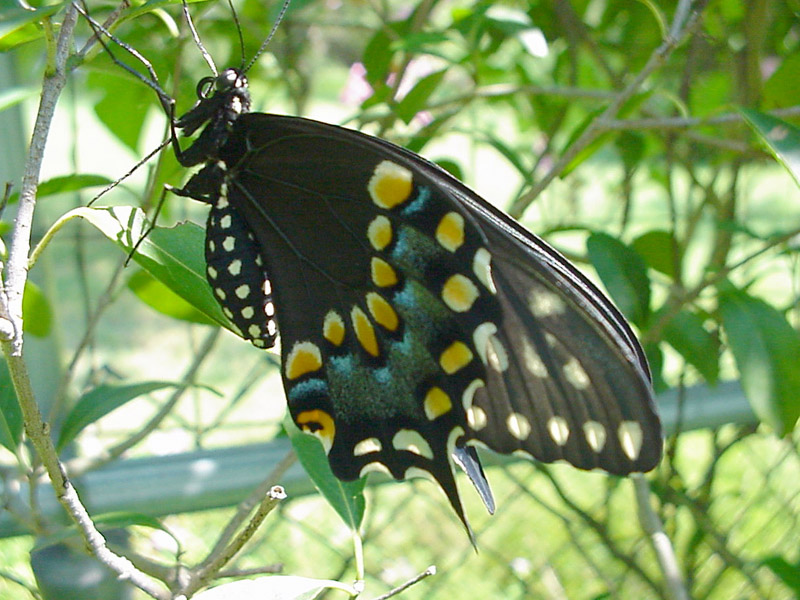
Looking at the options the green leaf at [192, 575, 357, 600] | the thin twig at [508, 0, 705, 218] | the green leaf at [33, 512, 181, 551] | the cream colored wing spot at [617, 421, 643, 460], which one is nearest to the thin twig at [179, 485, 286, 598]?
the green leaf at [192, 575, 357, 600]

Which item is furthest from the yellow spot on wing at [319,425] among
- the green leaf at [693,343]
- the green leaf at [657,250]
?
the green leaf at [657,250]

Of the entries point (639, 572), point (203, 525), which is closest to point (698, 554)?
point (639, 572)

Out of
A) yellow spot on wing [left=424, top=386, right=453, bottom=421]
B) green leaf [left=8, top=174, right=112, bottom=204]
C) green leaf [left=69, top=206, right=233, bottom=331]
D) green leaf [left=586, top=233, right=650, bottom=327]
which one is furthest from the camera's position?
green leaf [left=586, top=233, right=650, bottom=327]

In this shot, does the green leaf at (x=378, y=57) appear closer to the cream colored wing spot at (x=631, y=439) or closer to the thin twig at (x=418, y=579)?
the cream colored wing spot at (x=631, y=439)

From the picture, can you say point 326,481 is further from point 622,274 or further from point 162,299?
point 622,274

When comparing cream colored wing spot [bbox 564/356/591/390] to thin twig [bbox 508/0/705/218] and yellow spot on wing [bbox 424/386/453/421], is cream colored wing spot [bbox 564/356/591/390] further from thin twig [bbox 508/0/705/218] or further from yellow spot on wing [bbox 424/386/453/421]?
thin twig [bbox 508/0/705/218]

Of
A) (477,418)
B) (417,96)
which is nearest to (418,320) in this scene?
(477,418)
